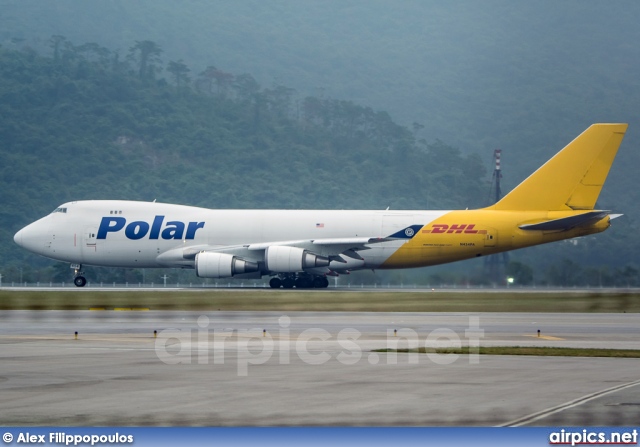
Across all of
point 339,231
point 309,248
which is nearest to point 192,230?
point 309,248

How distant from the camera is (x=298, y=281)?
205 feet

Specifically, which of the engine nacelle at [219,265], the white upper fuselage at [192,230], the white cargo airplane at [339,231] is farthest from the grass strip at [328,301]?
the white upper fuselage at [192,230]

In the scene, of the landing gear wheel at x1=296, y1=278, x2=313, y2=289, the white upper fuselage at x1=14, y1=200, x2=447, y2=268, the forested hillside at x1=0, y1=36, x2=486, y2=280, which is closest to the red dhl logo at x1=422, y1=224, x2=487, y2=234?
the white upper fuselage at x1=14, y1=200, x2=447, y2=268

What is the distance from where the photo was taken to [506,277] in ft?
217

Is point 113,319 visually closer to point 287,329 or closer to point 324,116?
point 287,329

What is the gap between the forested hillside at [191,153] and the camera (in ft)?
476

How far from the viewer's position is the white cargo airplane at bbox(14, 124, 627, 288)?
61094mm

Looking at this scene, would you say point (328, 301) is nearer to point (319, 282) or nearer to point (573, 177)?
point (319, 282)

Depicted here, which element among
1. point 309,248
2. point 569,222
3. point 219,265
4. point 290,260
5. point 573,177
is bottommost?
point 219,265

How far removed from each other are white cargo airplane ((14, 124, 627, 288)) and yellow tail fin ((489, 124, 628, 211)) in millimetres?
60

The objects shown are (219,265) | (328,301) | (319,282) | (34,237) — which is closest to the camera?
(328,301)

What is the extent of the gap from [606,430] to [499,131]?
18151cm

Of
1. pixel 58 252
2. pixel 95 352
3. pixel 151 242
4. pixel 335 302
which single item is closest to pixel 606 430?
pixel 95 352

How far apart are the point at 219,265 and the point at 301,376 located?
133 feet
